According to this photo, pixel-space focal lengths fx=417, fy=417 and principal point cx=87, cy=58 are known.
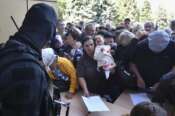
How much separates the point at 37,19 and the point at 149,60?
8.07 ft

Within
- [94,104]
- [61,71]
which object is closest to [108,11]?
[61,71]

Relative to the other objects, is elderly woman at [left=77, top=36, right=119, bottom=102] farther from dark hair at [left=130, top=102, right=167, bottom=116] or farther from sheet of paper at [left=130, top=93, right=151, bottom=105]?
dark hair at [left=130, top=102, right=167, bottom=116]

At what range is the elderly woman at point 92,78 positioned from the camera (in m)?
4.54

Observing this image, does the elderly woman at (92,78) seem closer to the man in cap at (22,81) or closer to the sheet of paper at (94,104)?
the sheet of paper at (94,104)

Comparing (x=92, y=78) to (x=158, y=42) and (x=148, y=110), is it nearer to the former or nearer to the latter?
(x=158, y=42)

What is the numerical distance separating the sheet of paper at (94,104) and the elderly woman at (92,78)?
0.46 meters

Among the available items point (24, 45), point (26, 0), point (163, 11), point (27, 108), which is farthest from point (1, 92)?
point (163, 11)

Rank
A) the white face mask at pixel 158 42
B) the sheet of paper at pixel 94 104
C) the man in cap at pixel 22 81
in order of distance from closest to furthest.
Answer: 1. the man in cap at pixel 22 81
2. the sheet of paper at pixel 94 104
3. the white face mask at pixel 158 42

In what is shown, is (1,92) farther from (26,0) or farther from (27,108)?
(26,0)

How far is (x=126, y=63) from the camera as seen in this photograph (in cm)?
479

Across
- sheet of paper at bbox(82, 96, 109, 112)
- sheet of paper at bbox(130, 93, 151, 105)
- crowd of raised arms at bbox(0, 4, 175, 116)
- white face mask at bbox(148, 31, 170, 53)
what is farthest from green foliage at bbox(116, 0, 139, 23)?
sheet of paper at bbox(82, 96, 109, 112)

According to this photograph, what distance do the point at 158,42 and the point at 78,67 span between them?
929 millimetres

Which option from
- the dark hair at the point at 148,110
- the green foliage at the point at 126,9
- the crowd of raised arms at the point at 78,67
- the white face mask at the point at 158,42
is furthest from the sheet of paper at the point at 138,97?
the green foliage at the point at 126,9

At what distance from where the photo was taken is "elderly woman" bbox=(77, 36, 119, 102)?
4535mm
